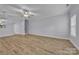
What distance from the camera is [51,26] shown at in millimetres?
2193

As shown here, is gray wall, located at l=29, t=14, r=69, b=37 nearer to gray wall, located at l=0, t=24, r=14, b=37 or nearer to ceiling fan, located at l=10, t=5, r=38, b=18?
ceiling fan, located at l=10, t=5, r=38, b=18

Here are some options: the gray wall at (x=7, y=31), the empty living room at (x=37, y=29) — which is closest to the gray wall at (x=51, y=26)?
the empty living room at (x=37, y=29)

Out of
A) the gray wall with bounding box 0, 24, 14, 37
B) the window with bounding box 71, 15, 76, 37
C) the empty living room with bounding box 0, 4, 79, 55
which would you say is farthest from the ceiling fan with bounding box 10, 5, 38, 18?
the window with bounding box 71, 15, 76, 37

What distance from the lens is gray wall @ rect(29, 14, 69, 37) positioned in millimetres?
2189

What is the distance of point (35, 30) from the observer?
2.21 metres

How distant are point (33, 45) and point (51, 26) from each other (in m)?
0.32

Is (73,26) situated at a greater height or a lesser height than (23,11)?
lesser

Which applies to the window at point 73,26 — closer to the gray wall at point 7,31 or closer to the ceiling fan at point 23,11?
the ceiling fan at point 23,11

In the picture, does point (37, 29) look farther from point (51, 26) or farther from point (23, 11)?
point (23, 11)

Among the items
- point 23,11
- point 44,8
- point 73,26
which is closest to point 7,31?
point 23,11

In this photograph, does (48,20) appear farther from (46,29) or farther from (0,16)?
(0,16)

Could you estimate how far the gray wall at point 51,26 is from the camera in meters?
2.19
